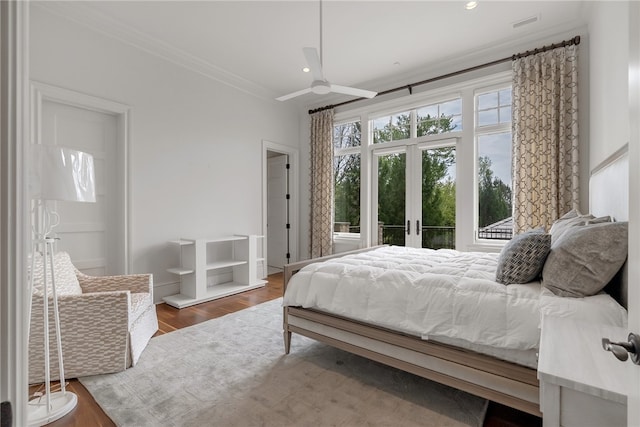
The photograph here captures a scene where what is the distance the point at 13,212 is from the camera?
1.58 ft

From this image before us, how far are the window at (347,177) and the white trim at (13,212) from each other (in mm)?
4892

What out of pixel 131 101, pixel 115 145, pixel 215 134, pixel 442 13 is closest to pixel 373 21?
pixel 442 13

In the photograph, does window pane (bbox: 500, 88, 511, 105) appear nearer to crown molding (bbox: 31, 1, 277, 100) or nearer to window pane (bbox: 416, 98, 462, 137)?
window pane (bbox: 416, 98, 462, 137)

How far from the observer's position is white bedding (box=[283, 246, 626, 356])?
57.3 inches

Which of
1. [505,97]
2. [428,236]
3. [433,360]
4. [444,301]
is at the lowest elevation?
[433,360]

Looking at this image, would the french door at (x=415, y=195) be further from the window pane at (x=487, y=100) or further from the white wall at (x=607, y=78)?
the white wall at (x=607, y=78)

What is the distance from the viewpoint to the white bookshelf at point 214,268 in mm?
3811

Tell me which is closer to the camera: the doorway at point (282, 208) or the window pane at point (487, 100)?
the window pane at point (487, 100)

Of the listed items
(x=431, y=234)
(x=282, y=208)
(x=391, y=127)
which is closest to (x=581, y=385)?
(x=431, y=234)

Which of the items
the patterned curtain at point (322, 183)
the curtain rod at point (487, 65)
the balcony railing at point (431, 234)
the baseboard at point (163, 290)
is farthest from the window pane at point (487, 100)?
the baseboard at point (163, 290)

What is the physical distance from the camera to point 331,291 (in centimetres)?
217

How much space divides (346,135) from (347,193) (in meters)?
1.02

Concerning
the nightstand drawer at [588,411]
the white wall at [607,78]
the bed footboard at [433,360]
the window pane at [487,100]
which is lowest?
the bed footboard at [433,360]

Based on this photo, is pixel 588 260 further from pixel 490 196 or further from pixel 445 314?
pixel 490 196
